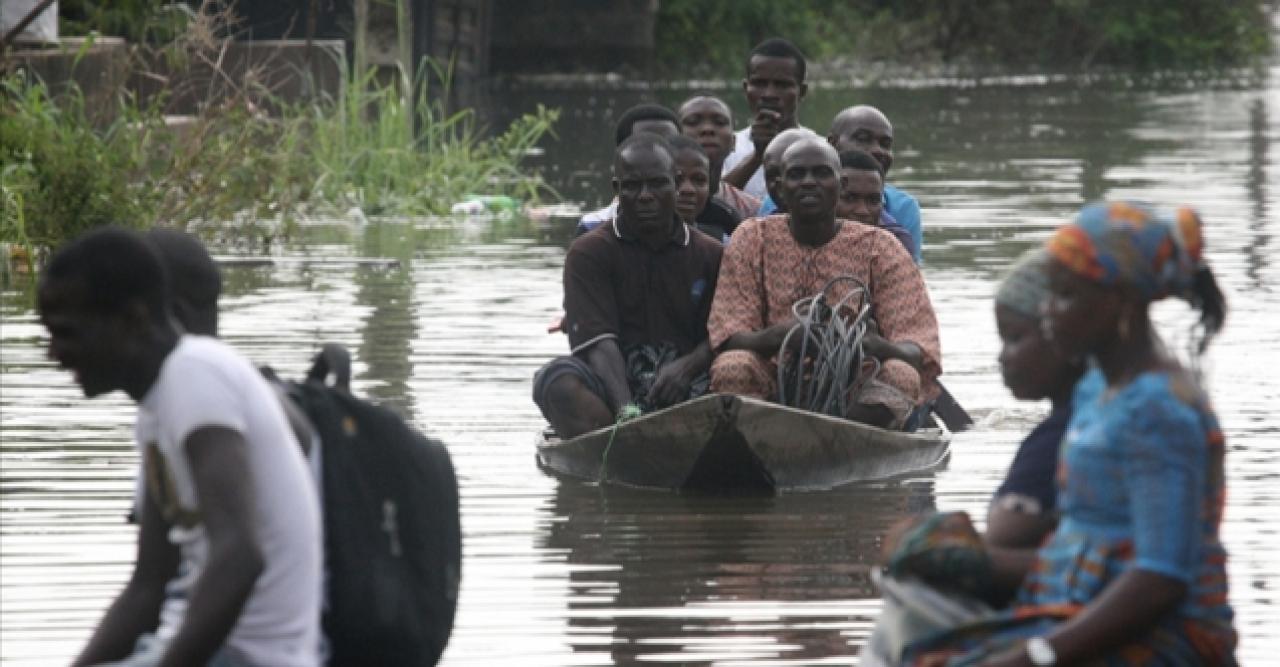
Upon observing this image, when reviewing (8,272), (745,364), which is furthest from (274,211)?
(745,364)

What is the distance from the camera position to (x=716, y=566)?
809 cm

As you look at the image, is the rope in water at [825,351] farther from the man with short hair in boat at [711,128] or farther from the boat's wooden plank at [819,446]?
the man with short hair in boat at [711,128]

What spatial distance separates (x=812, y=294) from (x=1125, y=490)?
5890 millimetres

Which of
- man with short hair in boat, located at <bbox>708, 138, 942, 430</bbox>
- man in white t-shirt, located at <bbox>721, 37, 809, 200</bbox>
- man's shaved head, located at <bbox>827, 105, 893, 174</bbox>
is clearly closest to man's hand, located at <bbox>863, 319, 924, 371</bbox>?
man with short hair in boat, located at <bbox>708, 138, 942, 430</bbox>

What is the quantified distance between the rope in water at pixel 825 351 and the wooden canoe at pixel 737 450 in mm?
231

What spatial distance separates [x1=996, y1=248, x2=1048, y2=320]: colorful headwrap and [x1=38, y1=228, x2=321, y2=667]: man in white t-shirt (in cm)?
111

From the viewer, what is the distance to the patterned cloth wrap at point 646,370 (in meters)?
9.76

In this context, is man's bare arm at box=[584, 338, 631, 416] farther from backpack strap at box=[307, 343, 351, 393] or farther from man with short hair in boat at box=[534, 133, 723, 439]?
backpack strap at box=[307, 343, 351, 393]

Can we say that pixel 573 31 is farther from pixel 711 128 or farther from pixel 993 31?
pixel 711 128

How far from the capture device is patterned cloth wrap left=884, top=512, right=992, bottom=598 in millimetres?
3924

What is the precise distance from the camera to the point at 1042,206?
22438 mm

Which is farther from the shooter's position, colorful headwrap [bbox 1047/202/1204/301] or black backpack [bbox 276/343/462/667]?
black backpack [bbox 276/343/462/667]

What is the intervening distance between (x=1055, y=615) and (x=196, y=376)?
126cm

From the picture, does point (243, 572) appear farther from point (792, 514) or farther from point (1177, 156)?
point (1177, 156)
